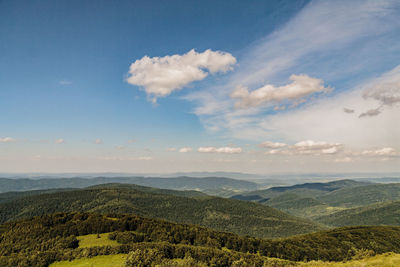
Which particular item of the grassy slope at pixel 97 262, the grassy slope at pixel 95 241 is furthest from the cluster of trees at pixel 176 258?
the grassy slope at pixel 95 241

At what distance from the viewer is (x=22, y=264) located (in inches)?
2080

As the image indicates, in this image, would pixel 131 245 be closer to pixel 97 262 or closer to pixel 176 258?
pixel 97 262

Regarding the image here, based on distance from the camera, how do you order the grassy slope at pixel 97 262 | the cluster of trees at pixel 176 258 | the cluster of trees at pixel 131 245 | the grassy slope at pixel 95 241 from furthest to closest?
the grassy slope at pixel 95 241 → the cluster of trees at pixel 131 245 → the grassy slope at pixel 97 262 → the cluster of trees at pixel 176 258

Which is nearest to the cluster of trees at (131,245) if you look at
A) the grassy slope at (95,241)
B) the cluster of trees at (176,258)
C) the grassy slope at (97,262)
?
the cluster of trees at (176,258)

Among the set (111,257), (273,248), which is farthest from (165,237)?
(273,248)

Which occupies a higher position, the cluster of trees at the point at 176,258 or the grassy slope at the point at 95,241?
the cluster of trees at the point at 176,258

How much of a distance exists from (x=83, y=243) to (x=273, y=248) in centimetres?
10182

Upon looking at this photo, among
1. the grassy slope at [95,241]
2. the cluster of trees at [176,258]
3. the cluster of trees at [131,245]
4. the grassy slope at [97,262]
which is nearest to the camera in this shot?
the cluster of trees at [176,258]

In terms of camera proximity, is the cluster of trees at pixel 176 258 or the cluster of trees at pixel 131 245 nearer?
the cluster of trees at pixel 176 258

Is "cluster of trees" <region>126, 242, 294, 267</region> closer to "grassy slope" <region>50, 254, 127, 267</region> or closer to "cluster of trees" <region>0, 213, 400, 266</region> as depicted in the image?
"cluster of trees" <region>0, 213, 400, 266</region>

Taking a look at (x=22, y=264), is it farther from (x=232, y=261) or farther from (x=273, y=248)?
(x=273, y=248)

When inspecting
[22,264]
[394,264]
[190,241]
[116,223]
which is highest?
[394,264]

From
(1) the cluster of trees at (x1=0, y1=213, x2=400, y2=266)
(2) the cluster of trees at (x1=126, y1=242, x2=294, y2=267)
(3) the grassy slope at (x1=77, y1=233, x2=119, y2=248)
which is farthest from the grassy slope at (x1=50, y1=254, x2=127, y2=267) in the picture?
(3) the grassy slope at (x1=77, y1=233, x2=119, y2=248)

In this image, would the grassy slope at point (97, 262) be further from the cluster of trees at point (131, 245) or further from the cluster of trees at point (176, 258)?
the cluster of trees at point (176, 258)
